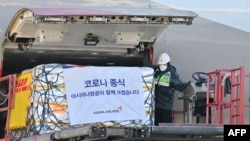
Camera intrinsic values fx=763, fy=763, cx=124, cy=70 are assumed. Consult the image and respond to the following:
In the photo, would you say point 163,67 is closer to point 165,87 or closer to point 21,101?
point 165,87

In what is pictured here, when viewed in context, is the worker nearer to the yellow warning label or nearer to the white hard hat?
the white hard hat

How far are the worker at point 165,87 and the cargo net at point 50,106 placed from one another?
853mm

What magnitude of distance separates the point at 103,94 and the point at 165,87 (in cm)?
133

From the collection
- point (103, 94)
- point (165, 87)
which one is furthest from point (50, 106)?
point (165, 87)

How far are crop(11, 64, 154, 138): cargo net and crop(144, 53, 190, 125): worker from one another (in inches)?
33.6

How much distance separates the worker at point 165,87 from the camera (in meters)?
9.89

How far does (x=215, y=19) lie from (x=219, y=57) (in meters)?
0.53

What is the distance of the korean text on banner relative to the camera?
870cm

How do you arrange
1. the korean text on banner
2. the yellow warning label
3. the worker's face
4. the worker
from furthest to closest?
1. the worker's face
2. the worker
3. the yellow warning label
4. the korean text on banner

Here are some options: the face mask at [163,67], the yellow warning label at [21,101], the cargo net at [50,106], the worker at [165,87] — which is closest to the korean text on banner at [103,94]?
the cargo net at [50,106]

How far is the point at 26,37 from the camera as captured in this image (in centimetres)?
991

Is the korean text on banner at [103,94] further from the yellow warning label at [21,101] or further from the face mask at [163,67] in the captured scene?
the face mask at [163,67]

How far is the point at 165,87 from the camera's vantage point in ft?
32.4

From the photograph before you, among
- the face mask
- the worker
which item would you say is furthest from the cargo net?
the face mask
